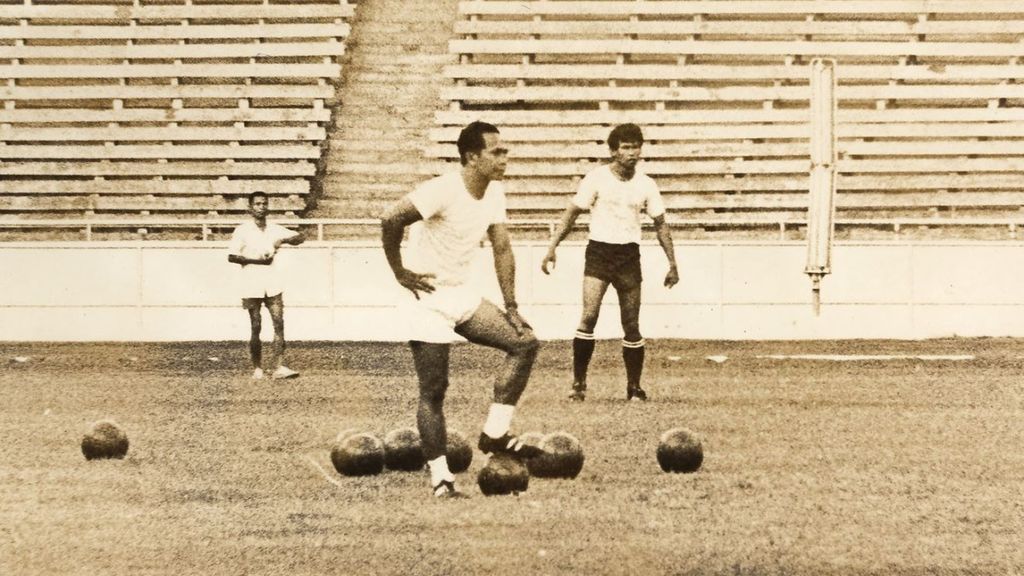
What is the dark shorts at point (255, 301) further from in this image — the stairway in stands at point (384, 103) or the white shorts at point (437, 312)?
the white shorts at point (437, 312)

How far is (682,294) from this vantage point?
1928 centimetres

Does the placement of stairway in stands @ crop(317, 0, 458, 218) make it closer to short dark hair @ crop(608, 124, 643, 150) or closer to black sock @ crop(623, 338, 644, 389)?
black sock @ crop(623, 338, 644, 389)

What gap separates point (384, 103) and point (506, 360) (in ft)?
48.9

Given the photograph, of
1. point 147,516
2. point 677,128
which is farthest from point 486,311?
point 677,128

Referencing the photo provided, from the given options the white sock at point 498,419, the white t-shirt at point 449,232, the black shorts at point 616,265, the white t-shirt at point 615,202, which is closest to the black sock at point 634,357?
the black shorts at point 616,265

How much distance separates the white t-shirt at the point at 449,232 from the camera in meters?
7.66

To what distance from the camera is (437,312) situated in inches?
304

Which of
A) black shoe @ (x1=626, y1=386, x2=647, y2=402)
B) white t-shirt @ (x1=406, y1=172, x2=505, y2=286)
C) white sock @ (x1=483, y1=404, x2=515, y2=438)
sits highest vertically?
white t-shirt @ (x1=406, y1=172, x2=505, y2=286)

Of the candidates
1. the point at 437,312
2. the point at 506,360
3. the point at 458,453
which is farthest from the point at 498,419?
the point at 437,312

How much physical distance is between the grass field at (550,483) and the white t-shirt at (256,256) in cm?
85

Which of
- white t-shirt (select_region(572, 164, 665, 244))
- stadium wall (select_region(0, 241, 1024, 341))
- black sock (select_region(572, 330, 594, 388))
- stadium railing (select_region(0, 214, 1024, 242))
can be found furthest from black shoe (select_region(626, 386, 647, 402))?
stadium railing (select_region(0, 214, 1024, 242))

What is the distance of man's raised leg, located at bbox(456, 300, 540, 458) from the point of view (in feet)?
25.9

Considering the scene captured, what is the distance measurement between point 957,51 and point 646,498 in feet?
52.0

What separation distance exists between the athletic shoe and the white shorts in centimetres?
68
